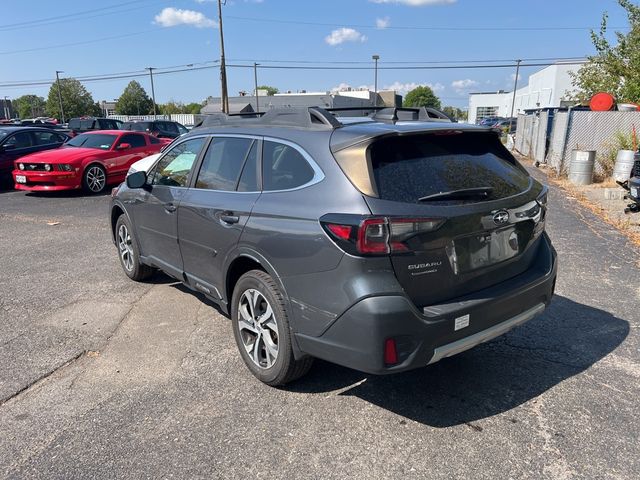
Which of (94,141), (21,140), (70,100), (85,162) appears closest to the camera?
(85,162)

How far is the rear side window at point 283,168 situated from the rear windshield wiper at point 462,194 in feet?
2.41

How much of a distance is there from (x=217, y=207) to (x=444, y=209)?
1728 mm

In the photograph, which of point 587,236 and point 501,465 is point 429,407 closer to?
point 501,465

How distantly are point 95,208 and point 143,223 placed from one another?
6.52 metres

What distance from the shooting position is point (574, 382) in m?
3.48

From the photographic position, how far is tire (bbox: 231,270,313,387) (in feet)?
10.5

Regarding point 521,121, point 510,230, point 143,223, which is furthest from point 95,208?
point 521,121

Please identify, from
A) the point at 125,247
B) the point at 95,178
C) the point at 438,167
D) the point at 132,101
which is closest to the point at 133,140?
the point at 95,178

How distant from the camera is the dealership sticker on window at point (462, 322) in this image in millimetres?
2868


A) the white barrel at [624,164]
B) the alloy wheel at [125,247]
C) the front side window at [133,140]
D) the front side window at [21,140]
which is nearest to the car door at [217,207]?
the alloy wheel at [125,247]

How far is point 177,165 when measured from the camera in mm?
4637

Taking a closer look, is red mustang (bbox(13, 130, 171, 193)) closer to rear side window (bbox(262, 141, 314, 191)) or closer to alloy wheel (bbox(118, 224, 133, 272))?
alloy wheel (bbox(118, 224, 133, 272))

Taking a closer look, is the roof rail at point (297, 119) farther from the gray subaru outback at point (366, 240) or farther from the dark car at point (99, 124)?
the dark car at point (99, 124)

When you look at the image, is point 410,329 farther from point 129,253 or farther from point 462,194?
point 129,253
